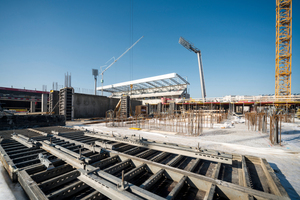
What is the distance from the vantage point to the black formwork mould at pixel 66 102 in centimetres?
1628

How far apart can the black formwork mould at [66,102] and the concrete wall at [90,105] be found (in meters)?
3.43

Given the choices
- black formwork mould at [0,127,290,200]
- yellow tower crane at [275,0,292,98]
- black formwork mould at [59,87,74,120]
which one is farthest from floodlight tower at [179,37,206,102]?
black formwork mould at [0,127,290,200]

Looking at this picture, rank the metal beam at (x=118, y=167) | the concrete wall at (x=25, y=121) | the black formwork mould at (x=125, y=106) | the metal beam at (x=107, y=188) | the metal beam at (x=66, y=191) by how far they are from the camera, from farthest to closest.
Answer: the black formwork mould at (x=125, y=106) → the concrete wall at (x=25, y=121) → the metal beam at (x=118, y=167) → the metal beam at (x=66, y=191) → the metal beam at (x=107, y=188)

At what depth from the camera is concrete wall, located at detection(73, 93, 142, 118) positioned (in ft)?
68.2

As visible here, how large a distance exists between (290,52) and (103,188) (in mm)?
50086

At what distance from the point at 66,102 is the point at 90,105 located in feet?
21.3

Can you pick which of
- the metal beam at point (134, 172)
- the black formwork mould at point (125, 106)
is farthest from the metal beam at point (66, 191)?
the black formwork mould at point (125, 106)

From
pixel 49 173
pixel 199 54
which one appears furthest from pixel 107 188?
pixel 199 54

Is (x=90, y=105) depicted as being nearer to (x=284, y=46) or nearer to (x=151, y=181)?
(x=151, y=181)

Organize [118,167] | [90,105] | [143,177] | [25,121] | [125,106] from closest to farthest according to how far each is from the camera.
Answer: [143,177]
[118,167]
[25,121]
[125,106]
[90,105]

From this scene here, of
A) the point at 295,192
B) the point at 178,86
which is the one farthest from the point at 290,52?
the point at 295,192

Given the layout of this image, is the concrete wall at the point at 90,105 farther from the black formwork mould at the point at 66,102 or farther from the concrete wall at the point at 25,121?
the concrete wall at the point at 25,121

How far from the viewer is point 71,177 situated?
A: 2686mm

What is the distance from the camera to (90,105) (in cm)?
2280
